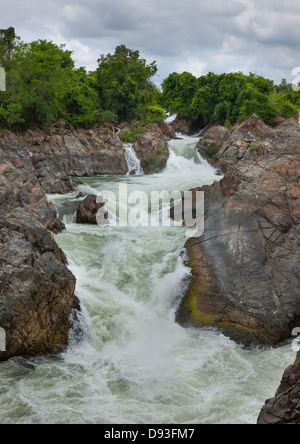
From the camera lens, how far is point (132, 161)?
28.1 meters

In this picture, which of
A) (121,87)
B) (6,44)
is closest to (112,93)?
(121,87)

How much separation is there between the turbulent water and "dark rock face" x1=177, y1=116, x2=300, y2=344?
1.82 feet

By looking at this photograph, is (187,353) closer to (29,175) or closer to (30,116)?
(29,175)

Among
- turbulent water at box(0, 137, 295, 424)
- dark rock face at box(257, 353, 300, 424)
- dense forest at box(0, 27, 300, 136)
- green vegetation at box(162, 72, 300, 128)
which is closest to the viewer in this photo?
dark rock face at box(257, 353, 300, 424)

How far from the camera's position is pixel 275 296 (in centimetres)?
1202

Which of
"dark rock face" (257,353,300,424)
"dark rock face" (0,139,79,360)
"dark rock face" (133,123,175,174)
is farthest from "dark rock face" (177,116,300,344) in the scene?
"dark rock face" (133,123,175,174)

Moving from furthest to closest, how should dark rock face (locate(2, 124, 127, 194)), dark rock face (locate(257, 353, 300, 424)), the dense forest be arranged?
1. the dense forest
2. dark rock face (locate(2, 124, 127, 194))
3. dark rock face (locate(257, 353, 300, 424))

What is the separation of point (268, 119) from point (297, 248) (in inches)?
826

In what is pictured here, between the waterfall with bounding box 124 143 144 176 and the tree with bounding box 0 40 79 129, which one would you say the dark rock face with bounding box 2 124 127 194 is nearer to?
the waterfall with bounding box 124 143 144 176

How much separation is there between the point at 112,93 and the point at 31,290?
26337mm

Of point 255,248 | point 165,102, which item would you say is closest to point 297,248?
point 255,248

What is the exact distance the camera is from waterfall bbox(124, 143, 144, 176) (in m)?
27.7

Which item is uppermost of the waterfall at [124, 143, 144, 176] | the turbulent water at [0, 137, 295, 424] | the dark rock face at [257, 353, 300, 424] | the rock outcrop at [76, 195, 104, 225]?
the waterfall at [124, 143, 144, 176]

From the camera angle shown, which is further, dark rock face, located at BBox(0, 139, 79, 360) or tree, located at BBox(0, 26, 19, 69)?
tree, located at BBox(0, 26, 19, 69)
